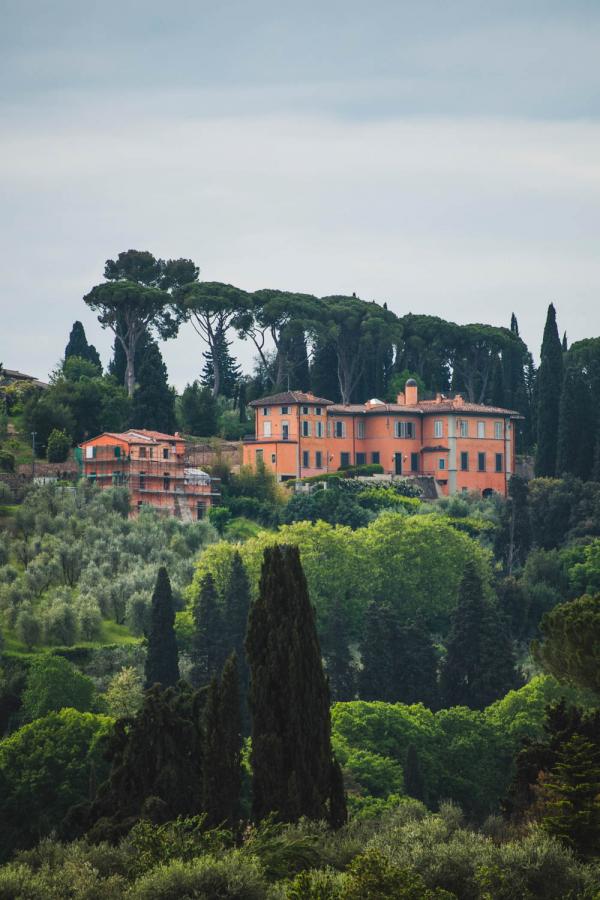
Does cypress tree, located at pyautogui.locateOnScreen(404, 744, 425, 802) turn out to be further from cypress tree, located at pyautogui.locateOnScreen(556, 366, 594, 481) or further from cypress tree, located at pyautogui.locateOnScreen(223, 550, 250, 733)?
cypress tree, located at pyautogui.locateOnScreen(556, 366, 594, 481)

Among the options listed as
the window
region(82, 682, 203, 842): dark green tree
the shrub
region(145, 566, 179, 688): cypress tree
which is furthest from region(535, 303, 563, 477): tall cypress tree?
the shrub

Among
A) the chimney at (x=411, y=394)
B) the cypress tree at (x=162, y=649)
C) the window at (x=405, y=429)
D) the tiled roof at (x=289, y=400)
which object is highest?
the chimney at (x=411, y=394)

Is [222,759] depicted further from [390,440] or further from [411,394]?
[411,394]

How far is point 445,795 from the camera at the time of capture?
5556cm

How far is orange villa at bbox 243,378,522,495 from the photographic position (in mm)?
92031

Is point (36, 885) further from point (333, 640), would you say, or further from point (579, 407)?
point (579, 407)

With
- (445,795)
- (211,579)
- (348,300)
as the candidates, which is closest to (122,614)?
(211,579)

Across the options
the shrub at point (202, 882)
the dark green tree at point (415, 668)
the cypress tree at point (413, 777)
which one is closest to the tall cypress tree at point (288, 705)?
the shrub at point (202, 882)

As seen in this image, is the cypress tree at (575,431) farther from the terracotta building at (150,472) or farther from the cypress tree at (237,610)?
the cypress tree at (237,610)

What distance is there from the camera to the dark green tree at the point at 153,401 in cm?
9188

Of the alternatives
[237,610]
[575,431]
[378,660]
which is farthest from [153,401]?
[378,660]

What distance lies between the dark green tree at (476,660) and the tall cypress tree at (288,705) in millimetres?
21268

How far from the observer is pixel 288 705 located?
4184cm

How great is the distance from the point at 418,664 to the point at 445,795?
9.25m
